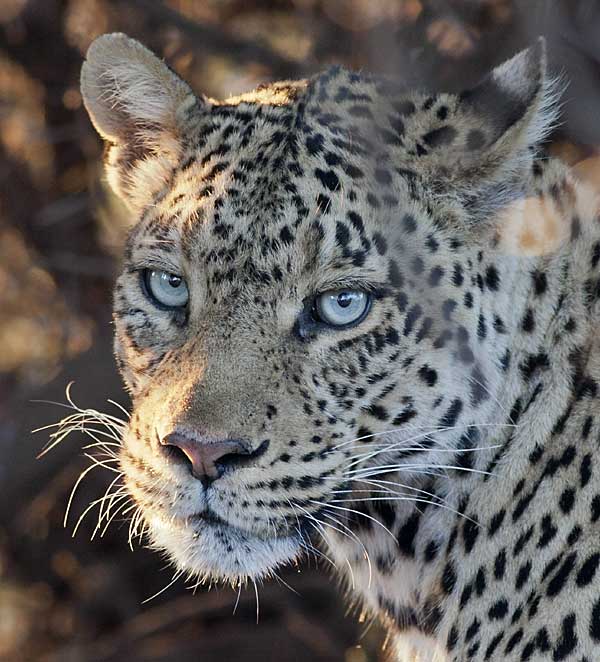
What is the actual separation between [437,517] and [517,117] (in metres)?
1.28

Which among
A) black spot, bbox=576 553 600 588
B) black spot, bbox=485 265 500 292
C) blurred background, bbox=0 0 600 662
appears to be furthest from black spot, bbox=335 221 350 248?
blurred background, bbox=0 0 600 662

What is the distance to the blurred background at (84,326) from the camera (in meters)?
6.76

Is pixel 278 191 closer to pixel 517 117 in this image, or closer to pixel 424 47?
pixel 517 117

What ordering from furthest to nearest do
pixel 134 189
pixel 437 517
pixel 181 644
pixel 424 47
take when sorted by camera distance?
pixel 181 644
pixel 424 47
pixel 134 189
pixel 437 517

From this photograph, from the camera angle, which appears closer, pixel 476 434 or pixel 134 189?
pixel 476 434

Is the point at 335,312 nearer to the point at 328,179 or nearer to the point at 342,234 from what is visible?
the point at 342,234

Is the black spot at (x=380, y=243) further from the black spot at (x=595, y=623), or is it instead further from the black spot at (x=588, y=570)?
the black spot at (x=595, y=623)

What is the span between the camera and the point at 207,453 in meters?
3.62

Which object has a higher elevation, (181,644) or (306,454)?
(306,454)

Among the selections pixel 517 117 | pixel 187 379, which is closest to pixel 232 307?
pixel 187 379

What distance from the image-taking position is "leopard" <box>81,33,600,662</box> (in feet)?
12.5

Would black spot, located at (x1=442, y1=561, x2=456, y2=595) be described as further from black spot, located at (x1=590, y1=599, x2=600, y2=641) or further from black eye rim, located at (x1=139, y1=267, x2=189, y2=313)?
black eye rim, located at (x1=139, y1=267, x2=189, y2=313)

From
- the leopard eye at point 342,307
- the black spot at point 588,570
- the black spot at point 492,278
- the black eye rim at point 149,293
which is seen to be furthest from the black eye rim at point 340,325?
the black spot at point 588,570

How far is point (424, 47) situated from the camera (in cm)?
557
